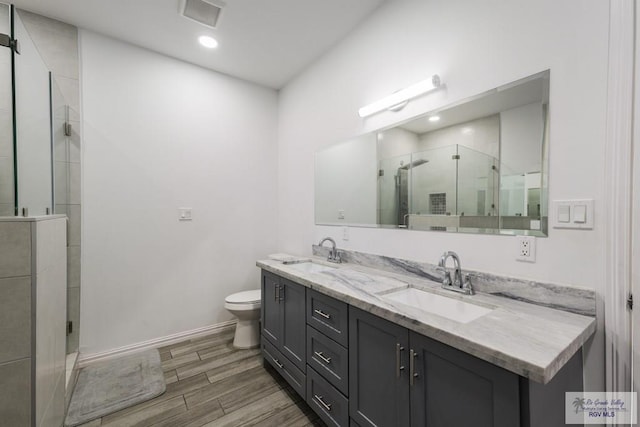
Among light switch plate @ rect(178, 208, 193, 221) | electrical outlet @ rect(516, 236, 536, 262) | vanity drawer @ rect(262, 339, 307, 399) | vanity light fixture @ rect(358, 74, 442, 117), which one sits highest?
vanity light fixture @ rect(358, 74, 442, 117)

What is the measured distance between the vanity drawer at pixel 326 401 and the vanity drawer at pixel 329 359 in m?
0.04

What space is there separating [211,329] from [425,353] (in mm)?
2365

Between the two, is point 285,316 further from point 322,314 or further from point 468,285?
point 468,285

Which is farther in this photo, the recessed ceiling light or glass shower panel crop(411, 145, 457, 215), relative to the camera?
the recessed ceiling light

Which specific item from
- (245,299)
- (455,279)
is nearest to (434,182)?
(455,279)

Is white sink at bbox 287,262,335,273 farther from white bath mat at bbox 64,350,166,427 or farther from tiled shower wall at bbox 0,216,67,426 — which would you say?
tiled shower wall at bbox 0,216,67,426

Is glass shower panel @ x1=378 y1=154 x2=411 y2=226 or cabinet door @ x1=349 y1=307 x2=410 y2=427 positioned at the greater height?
glass shower panel @ x1=378 y1=154 x2=411 y2=226

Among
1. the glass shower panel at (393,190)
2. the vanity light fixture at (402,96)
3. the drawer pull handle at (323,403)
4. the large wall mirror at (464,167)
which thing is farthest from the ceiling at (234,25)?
the drawer pull handle at (323,403)

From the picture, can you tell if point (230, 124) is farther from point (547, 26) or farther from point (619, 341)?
point (619, 341)

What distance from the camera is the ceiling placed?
1.89 meters

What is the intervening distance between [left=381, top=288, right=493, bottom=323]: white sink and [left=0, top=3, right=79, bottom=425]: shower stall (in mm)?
1524

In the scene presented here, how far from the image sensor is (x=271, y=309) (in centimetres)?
206

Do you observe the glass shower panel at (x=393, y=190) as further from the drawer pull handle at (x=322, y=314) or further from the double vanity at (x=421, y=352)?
the drawer pull handle at (x=322, y=314)

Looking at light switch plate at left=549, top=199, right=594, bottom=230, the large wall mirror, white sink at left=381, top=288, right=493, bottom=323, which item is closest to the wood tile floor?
white sink at left=381, top=288, right=493, bottom=323
